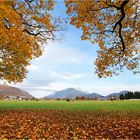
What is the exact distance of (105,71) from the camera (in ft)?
102

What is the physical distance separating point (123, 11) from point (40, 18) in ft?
41.9

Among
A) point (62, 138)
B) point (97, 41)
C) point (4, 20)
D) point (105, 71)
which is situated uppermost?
point (4, 20)

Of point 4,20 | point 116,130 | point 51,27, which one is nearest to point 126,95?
point 51,27

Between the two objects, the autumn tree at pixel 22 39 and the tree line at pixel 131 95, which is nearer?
the autumn tree at pixel 22 39

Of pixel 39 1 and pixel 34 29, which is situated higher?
pixel 39 1

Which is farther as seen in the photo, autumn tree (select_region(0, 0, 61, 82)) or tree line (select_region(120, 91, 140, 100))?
tree line (select_region(120, 91, 140, 100))

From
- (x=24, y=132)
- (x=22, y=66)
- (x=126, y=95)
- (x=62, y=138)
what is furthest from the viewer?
(x=126, y=95)

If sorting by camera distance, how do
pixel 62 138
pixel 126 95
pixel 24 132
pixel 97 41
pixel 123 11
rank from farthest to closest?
pixel 126 95 → pixel 97 41 → pixel 123 11 → pixel 24 132 → pixel 62 138

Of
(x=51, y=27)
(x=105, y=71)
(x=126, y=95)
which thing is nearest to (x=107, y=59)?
(x=105, y=71)

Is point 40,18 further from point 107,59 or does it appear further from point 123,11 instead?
point 123,11

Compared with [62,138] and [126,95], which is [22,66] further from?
[126,95]

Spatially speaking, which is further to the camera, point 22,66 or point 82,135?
point 22,66

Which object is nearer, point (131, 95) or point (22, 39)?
point (22, 39)

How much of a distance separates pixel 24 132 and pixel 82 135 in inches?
133
